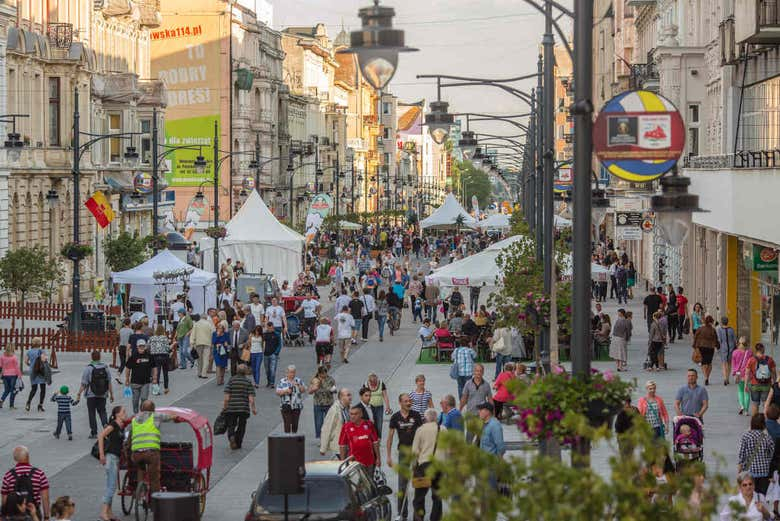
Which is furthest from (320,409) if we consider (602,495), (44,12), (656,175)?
(44,12)

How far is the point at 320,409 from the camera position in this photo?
2306 cm

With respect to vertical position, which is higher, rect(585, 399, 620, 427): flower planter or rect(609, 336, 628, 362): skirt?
rect(585, 399, 620, 427): flower planter

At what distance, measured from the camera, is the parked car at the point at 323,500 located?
14.5 metres

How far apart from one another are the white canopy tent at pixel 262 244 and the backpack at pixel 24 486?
3615cm

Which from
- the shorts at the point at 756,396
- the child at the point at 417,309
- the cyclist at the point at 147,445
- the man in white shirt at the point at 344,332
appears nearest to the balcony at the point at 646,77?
the child at the point at 417,309

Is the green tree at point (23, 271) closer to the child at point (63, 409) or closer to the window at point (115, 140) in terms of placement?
the child at point (63, 409)

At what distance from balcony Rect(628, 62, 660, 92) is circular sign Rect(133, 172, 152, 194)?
18.7 m

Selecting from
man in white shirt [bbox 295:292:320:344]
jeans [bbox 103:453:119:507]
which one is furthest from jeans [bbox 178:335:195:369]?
jeans [bbox 103:453:119:507]

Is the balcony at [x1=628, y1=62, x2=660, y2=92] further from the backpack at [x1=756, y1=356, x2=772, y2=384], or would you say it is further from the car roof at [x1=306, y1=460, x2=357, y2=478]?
the car roof at [x1=306, y1=460, x2=357, y2=478]

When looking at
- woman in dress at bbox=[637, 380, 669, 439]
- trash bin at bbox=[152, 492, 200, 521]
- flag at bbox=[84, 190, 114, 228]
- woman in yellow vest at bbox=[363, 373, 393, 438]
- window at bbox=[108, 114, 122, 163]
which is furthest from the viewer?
window at bbox=[108, 114, 122, 163]

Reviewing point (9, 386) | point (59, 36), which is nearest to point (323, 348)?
point (9, 386)

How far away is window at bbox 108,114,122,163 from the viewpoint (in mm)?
65881

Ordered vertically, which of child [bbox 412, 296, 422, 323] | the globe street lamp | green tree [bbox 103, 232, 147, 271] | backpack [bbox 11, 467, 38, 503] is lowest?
backpack [bbox 11, 467, 38, 503]

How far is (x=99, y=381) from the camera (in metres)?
23.2
